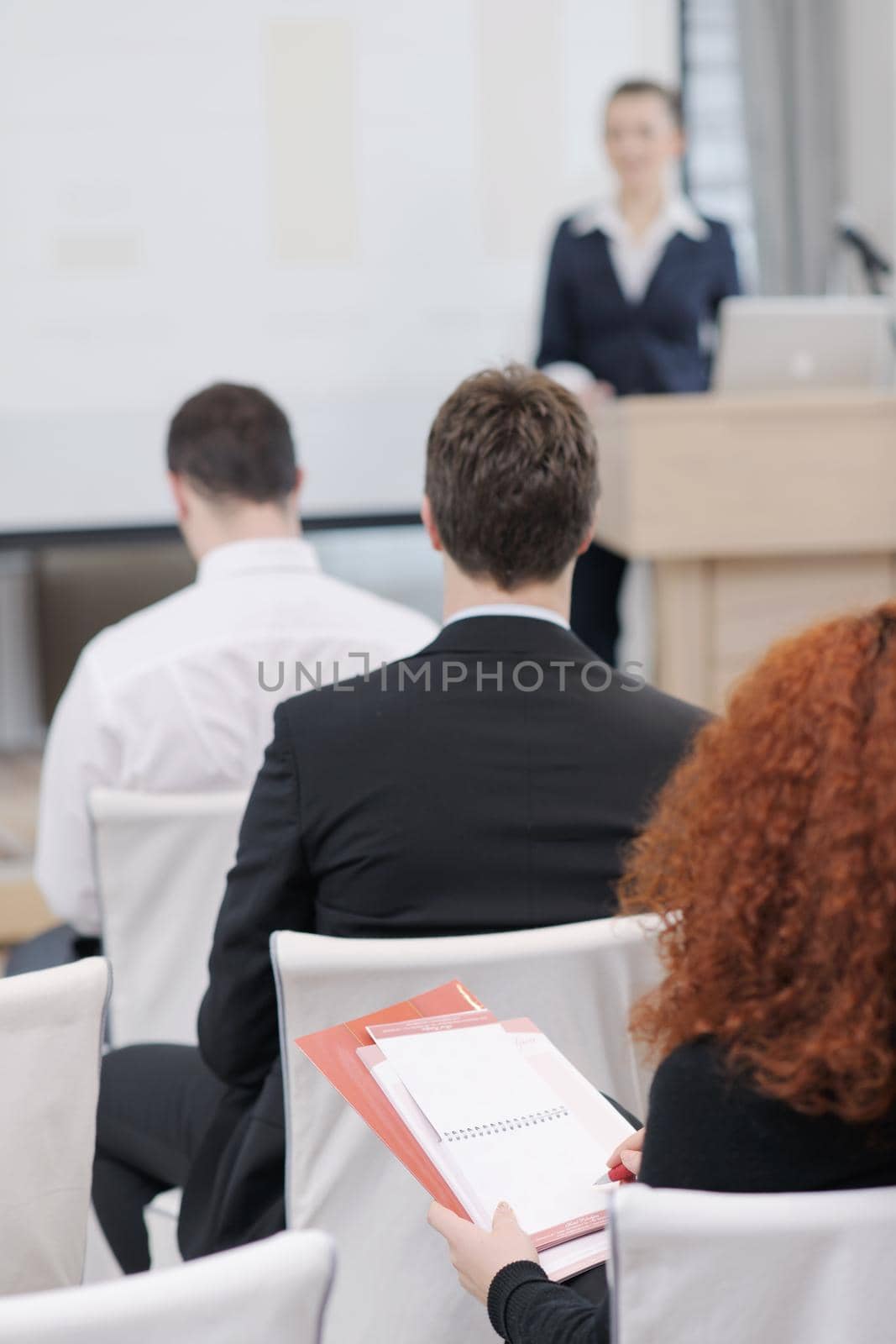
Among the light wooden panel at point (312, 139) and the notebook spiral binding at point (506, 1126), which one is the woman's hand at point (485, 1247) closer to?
the notebook spiral binding at point (506, 1126)

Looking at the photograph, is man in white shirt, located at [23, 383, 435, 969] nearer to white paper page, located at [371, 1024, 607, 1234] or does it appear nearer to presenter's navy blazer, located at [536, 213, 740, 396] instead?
white paper page, located at [371, 1024, 607, 1234]

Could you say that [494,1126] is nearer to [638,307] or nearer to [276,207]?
[638,307]

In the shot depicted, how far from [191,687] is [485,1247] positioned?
1.16 meters

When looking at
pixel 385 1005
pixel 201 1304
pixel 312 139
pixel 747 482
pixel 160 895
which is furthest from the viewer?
pixel 312 139

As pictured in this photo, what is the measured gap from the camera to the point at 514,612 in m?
1.41

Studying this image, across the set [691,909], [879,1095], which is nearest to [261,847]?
[691,909]

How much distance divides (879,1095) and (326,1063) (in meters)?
0.35

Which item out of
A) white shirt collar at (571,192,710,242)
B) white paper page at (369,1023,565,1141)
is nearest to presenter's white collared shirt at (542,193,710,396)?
white shirt collar at (571,192,710,242)

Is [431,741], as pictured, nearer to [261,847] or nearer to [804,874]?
[261,847]

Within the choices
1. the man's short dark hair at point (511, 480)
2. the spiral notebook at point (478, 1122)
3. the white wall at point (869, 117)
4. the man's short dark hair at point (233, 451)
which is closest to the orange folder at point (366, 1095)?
the spiral notebook at point (478, 1122)

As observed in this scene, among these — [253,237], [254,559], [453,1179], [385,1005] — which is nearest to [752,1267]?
[453,1179]

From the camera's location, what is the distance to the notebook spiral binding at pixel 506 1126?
946 mm

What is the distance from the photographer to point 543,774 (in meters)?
1.32

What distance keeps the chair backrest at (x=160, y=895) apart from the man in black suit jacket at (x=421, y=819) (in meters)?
0.33
